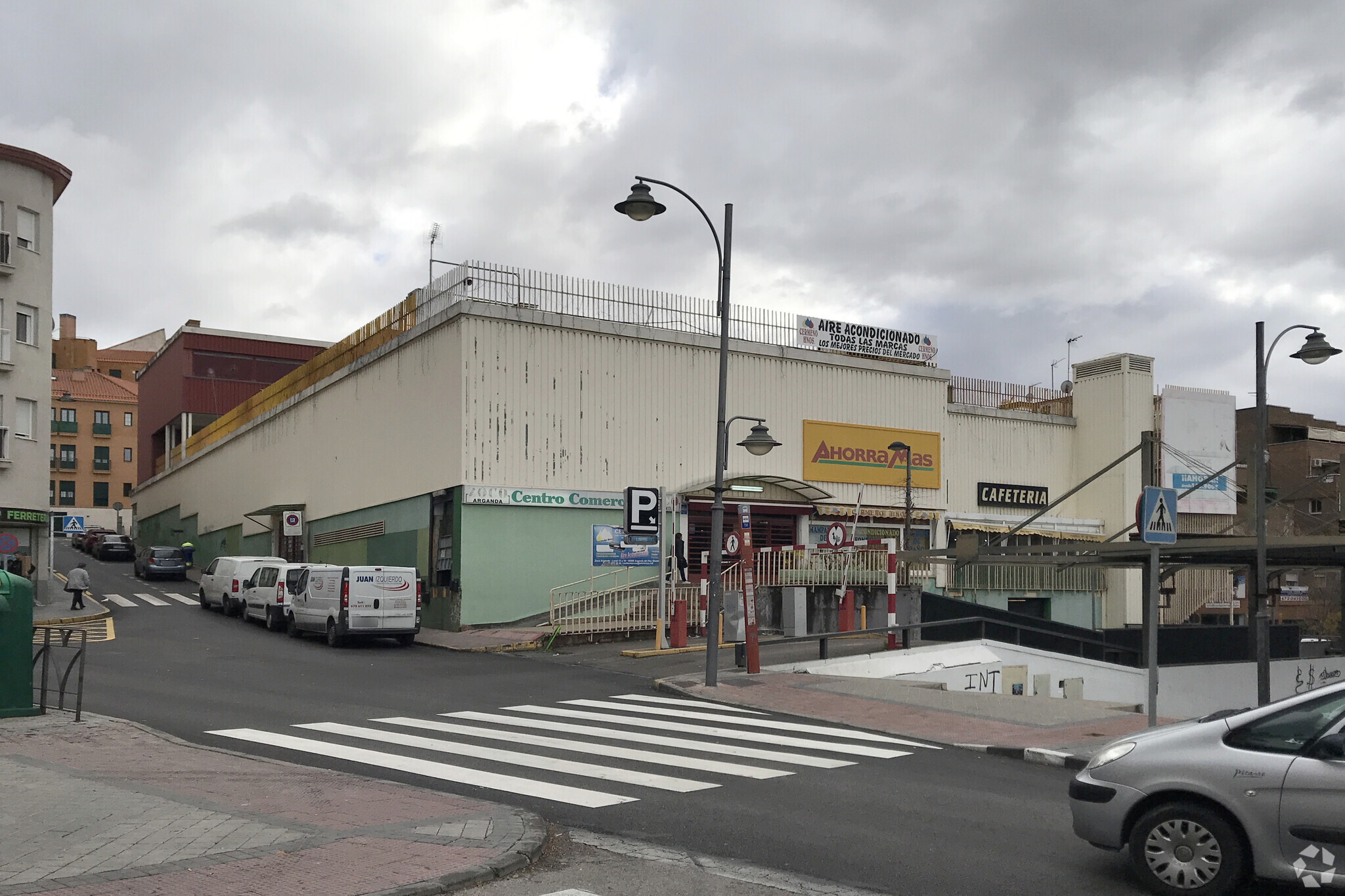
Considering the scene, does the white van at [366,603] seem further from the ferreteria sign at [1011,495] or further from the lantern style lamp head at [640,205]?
the ferreteria sign at [1011,495]

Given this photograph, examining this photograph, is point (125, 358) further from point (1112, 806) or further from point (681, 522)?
point (1112, 806)

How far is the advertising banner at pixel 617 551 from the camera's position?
32094 millimetres

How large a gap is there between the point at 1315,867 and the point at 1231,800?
1.72 feet

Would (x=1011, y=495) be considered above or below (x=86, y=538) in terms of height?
above

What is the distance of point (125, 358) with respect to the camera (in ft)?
388

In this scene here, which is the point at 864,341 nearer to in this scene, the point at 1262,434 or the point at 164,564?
the point at 1262,434

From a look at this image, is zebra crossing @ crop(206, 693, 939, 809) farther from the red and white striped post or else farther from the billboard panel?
the billboard panel

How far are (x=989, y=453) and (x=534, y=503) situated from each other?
18.6 metres

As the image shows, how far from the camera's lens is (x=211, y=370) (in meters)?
68.0

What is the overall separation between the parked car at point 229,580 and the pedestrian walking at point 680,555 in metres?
11.6

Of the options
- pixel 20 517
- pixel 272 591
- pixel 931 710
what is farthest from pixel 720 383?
pixel 20 517

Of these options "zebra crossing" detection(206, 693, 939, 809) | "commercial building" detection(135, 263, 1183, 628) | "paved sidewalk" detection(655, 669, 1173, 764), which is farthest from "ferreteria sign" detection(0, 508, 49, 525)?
"zebra crossing" detection(206, 693, 939, 809)

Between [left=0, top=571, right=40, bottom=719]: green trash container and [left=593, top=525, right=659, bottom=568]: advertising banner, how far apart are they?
19212 millimetres

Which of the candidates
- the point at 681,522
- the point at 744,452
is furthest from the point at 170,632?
the point at 744,452
